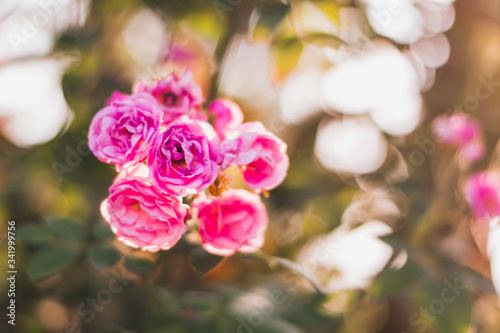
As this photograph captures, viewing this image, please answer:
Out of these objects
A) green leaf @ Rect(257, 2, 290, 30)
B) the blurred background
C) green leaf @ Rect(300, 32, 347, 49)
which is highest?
green leaf @ Rect(257, 2, 290, 30)

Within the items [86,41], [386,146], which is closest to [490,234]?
[386,146]

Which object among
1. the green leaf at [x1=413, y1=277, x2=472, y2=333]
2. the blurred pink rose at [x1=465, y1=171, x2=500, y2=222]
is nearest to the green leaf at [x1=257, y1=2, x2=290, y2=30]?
the green leaf at [x1=413, y1=277, x2=472, y2=333]

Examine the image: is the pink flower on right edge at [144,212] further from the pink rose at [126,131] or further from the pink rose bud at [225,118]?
the pink rose bud at [225,118]

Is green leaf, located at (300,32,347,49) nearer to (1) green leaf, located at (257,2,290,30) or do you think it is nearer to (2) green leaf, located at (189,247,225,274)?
(1) green leaf, located at (257,2,290,30)

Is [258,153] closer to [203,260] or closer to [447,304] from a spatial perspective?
[203,260]

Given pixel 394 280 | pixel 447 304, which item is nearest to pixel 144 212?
pixel 394 280

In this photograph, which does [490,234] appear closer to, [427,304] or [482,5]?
[427,304]
